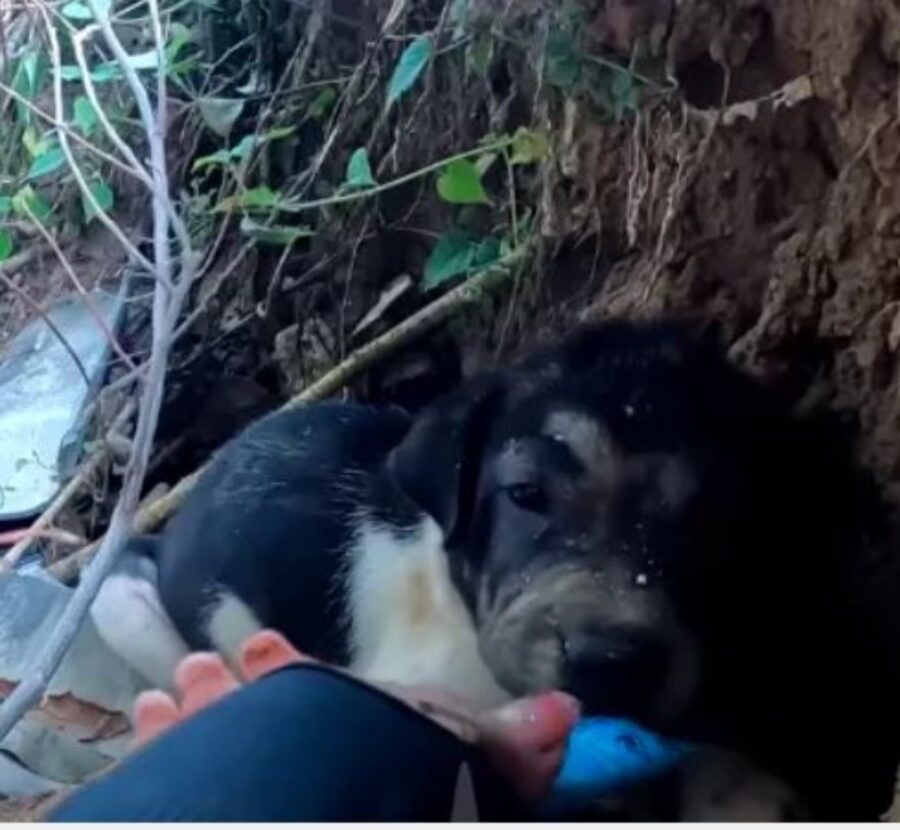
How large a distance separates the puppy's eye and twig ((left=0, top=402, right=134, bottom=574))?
2.52 feet

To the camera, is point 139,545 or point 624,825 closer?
point 624,825

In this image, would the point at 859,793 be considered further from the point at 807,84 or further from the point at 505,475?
the point at 807,84

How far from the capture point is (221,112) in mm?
2717

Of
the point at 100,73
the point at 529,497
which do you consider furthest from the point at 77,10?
the point at 529,497

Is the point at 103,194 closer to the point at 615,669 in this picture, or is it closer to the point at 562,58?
the point at 562,58

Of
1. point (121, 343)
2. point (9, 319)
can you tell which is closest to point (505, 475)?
point (121, 343)

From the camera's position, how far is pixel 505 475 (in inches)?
62.2

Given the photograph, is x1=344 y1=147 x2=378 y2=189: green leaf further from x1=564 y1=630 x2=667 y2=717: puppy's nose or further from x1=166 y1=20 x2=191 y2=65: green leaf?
x1=564 y1=630 x2=667 y2=717: puppy's nose

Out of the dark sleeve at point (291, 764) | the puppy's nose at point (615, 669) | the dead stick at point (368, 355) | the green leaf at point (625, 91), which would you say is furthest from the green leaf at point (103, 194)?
the dark sleeve at point (291, 764)

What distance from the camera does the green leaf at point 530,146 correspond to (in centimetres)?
212

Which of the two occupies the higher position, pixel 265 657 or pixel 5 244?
pixel 265 657

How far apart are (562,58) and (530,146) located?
0.75 ft

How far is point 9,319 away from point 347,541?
1239mm

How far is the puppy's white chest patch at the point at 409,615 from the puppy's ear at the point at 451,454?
0.16 ft
